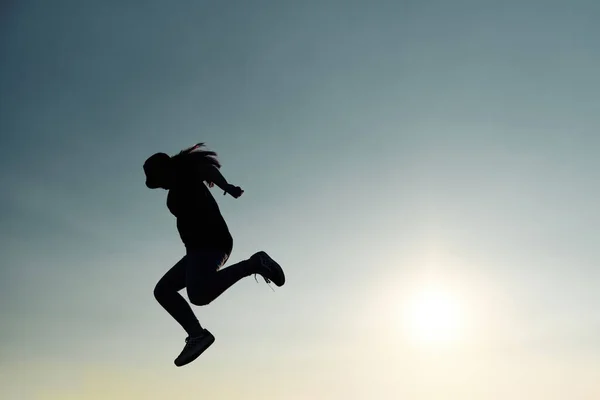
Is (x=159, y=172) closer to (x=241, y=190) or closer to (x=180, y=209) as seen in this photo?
(x=180, y=209)

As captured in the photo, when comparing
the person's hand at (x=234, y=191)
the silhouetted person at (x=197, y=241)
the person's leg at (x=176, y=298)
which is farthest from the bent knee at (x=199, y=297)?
the person's hand at (x=234, y=191)

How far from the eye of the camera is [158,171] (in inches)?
286

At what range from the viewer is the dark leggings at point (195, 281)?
23.9 feet

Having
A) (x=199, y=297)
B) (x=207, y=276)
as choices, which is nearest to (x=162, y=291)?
(x=199, y=297)

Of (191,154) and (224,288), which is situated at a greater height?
(191,154)

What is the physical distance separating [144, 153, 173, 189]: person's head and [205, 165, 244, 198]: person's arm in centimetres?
56

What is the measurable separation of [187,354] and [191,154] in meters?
2.74

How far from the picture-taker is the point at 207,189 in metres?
7.73

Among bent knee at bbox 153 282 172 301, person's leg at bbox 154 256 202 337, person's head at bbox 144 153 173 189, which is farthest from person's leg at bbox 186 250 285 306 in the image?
person's head at bbox 144 153 173 189

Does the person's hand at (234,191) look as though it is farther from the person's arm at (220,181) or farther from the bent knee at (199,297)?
the bent knee at (199,297)

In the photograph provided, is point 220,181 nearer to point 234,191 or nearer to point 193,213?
point 234,191

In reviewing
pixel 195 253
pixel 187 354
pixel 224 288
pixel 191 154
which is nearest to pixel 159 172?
pixel 191 154

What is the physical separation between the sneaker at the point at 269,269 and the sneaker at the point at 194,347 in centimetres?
117

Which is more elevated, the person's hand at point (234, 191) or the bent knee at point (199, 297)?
the person's hand at point (234, 191)
